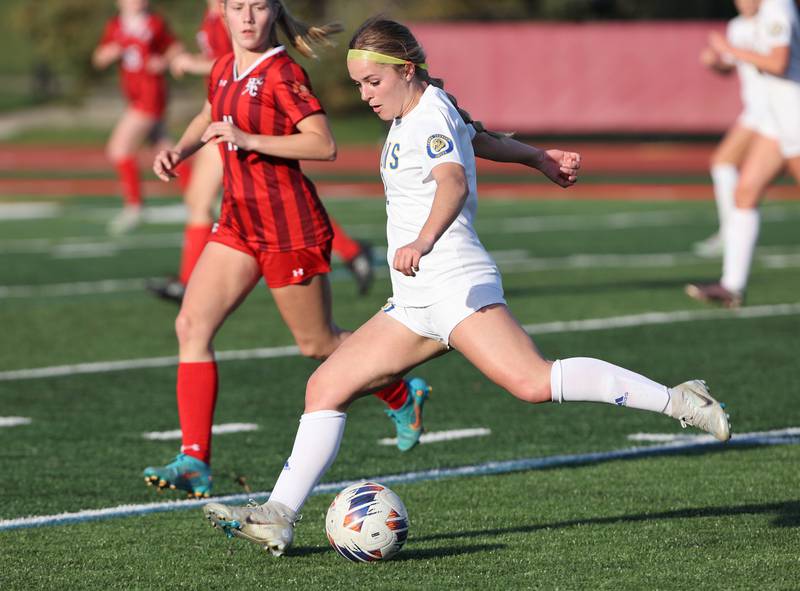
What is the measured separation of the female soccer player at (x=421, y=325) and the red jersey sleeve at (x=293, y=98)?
1.11 meters

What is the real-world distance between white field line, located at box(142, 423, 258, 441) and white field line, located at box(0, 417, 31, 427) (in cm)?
Answer: 72

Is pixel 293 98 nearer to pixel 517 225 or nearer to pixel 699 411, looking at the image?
pixel 699 411

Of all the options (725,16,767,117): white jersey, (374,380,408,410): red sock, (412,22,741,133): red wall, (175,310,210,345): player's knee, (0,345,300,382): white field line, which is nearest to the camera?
(175,310,210,345): player's knee

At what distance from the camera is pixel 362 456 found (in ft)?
24.7

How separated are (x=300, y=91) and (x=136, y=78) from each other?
1142 cm

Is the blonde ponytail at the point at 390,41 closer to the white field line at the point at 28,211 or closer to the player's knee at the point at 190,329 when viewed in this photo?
the player's knee at the point at 190,329

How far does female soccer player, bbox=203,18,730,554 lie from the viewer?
548 cm

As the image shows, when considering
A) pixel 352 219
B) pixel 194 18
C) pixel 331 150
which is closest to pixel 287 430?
pixel 331 150

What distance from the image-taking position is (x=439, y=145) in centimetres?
545

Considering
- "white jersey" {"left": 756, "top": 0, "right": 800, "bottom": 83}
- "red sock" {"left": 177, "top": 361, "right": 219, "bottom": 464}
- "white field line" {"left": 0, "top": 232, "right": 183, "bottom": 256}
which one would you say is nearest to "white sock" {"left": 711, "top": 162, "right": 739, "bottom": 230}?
"white jersey" {"left": 756, "top": 0, "right": 800, "bottom": 83}

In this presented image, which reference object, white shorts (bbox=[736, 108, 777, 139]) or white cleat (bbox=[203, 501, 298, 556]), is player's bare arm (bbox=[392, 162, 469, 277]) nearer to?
white cleat (bbox=[203, 501, 298, 556])

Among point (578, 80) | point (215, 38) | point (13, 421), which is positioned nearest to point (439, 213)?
point (13, 421)

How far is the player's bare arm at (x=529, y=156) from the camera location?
5.93 m

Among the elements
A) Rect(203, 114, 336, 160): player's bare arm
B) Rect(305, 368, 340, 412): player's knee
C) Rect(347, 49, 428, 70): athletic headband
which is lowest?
Rect(305, 368, 340, 412): player's knee
